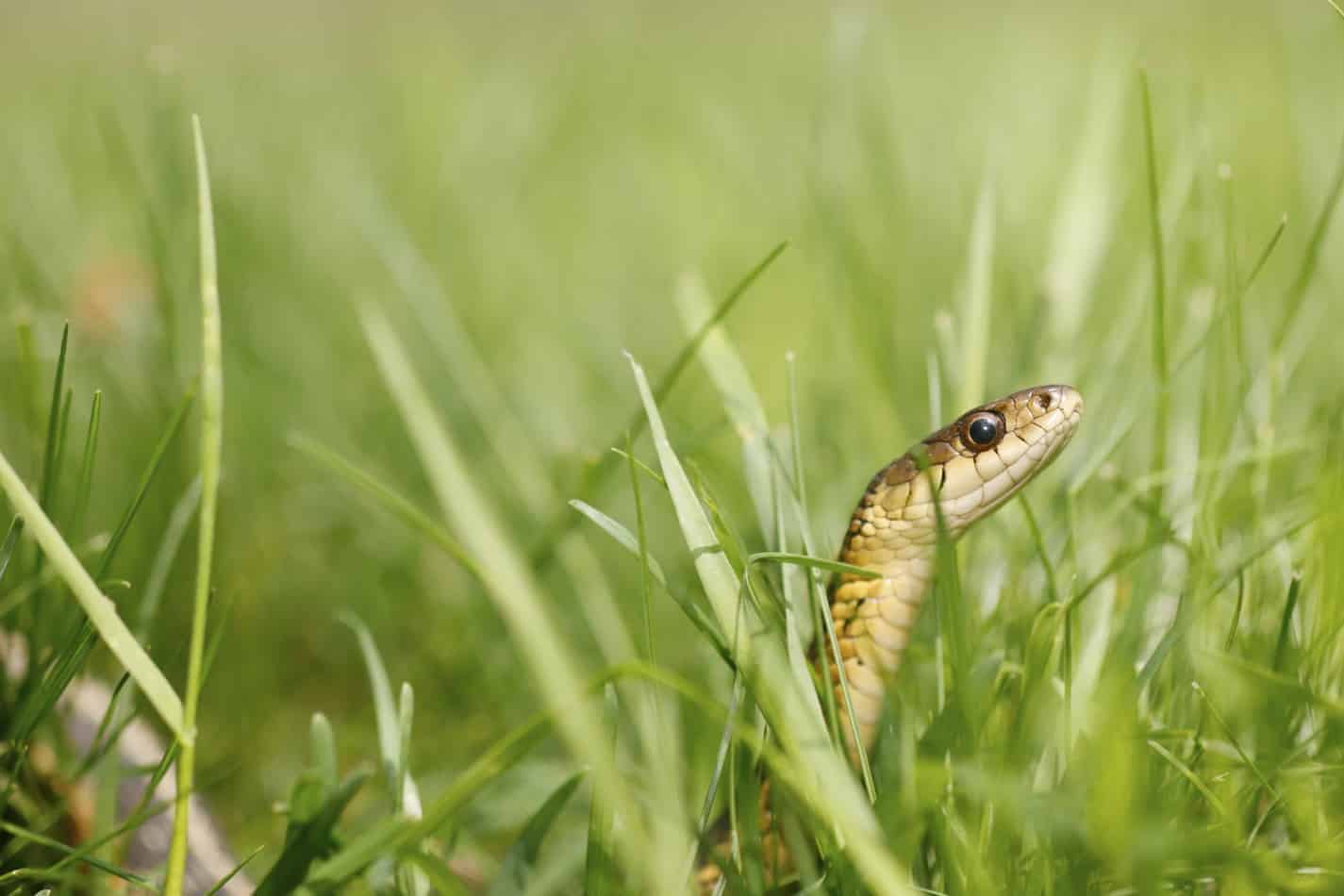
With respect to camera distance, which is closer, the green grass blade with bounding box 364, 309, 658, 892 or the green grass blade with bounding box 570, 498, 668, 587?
the green grass blade with bounding box 364, 309, 658, 892

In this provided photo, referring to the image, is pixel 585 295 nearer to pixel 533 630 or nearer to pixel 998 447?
pixel 998 447

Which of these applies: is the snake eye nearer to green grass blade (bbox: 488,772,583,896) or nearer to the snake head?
the snake head

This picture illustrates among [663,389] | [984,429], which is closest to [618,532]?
[663,389]

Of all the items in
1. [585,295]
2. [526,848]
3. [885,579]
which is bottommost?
[526,848]

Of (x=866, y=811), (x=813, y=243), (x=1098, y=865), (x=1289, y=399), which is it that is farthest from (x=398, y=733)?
(x=1289, y=399)

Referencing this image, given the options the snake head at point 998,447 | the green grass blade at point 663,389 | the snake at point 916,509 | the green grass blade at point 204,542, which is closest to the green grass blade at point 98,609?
the green grass blade at point 204,542

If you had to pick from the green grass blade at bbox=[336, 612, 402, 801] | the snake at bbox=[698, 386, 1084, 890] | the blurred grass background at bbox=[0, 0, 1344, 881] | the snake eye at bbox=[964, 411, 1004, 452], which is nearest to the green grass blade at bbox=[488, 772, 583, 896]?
the green grass blade at bbox=[336, 612, 402, 801]

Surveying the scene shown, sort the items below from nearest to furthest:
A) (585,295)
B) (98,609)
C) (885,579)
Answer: (98,609), (885,579), (585,295)

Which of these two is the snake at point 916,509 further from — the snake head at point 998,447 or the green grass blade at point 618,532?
the green grass blade at point 618,532

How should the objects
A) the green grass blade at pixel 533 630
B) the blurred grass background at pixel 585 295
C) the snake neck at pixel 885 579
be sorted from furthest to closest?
the blurred grass background at pixel 585 295, the snake neck at pixel 885 579, the green grass blade at pixel 533 630
